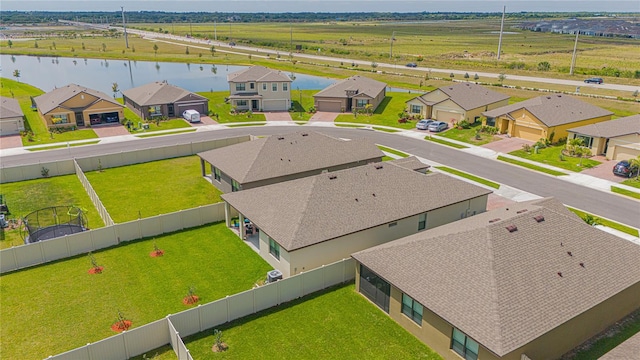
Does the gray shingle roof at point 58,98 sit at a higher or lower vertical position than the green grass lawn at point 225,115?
higher

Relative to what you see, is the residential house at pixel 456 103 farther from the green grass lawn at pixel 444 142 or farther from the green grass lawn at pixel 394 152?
the green grass lawn at pixel 394 152

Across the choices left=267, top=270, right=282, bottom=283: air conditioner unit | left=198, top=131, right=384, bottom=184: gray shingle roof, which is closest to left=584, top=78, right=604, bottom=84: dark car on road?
left=198, top=131, right=384, bottom=184: gray shingle roof

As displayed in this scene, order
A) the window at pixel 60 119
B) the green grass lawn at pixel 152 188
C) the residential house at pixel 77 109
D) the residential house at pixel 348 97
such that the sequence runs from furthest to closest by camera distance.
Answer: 1. the residential house at pixel 348 97
2. the residential house at pixel 77 109
3. the window at pixel 60 119
4. the green grass lawn at pixel 152 188

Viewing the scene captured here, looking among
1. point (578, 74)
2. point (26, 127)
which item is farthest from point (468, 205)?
point (578, 74)

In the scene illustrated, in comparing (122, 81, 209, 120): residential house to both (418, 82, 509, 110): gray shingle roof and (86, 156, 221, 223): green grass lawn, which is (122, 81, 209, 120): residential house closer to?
(86, 156, 221, 223): green grass lawn

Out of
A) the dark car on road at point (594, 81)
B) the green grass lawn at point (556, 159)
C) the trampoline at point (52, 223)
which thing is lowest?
the trampoline at point (52, 223)

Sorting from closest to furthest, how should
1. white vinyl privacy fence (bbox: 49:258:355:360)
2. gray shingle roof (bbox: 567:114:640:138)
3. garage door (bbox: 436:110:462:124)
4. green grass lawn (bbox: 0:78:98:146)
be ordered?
white vinyl privacy fence (bbox: 49:258:355:360) < gray shingle roof (bbox: 567:114:640:138) < green grass lawn (bbox: 0:78:98:146) < garage door (bbox: 436:110:462:124)

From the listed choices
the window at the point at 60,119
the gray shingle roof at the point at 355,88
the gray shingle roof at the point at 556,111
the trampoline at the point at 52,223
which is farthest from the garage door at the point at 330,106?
the trampoline at the point at 52,223
